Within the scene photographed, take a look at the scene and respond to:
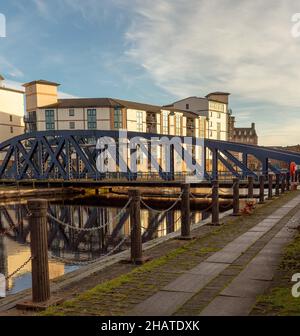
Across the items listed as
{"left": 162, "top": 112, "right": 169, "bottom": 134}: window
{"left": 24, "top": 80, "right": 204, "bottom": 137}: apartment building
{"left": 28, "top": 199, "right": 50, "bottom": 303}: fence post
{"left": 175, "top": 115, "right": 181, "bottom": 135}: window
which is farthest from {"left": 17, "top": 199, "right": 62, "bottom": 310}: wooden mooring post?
{"left": 175, "top": 115, "right": 181, "bottom": 135}: window

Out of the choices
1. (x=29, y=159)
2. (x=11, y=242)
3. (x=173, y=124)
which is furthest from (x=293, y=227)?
(x=173, y=124)

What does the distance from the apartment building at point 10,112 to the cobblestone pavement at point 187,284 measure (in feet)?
223

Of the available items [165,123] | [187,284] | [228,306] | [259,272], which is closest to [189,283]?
[187,284]

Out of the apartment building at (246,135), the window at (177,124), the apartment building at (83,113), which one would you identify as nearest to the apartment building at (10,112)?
the apartment building at (83,113)

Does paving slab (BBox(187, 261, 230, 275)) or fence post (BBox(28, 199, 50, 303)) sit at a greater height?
fence post (BBox(28, 199, 50, 303))

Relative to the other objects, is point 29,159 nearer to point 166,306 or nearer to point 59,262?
point 59,262

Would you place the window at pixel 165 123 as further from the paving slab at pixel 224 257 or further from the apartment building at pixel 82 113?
the paving slab at pixel 224 257

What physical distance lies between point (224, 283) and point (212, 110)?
87720mm

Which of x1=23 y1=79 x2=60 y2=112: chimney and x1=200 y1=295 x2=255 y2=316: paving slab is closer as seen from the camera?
x1=200 y1=295 x2=255 y2=316: paving slab

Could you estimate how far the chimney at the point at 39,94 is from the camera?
2894 inches

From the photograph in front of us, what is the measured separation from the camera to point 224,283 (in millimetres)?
6562

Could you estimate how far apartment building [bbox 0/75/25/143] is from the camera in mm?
71438

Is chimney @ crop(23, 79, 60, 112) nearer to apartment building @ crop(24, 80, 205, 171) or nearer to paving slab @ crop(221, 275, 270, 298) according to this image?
apartment building @ crop(24, 80, 205, 171)

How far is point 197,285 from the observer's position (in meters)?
6.52
